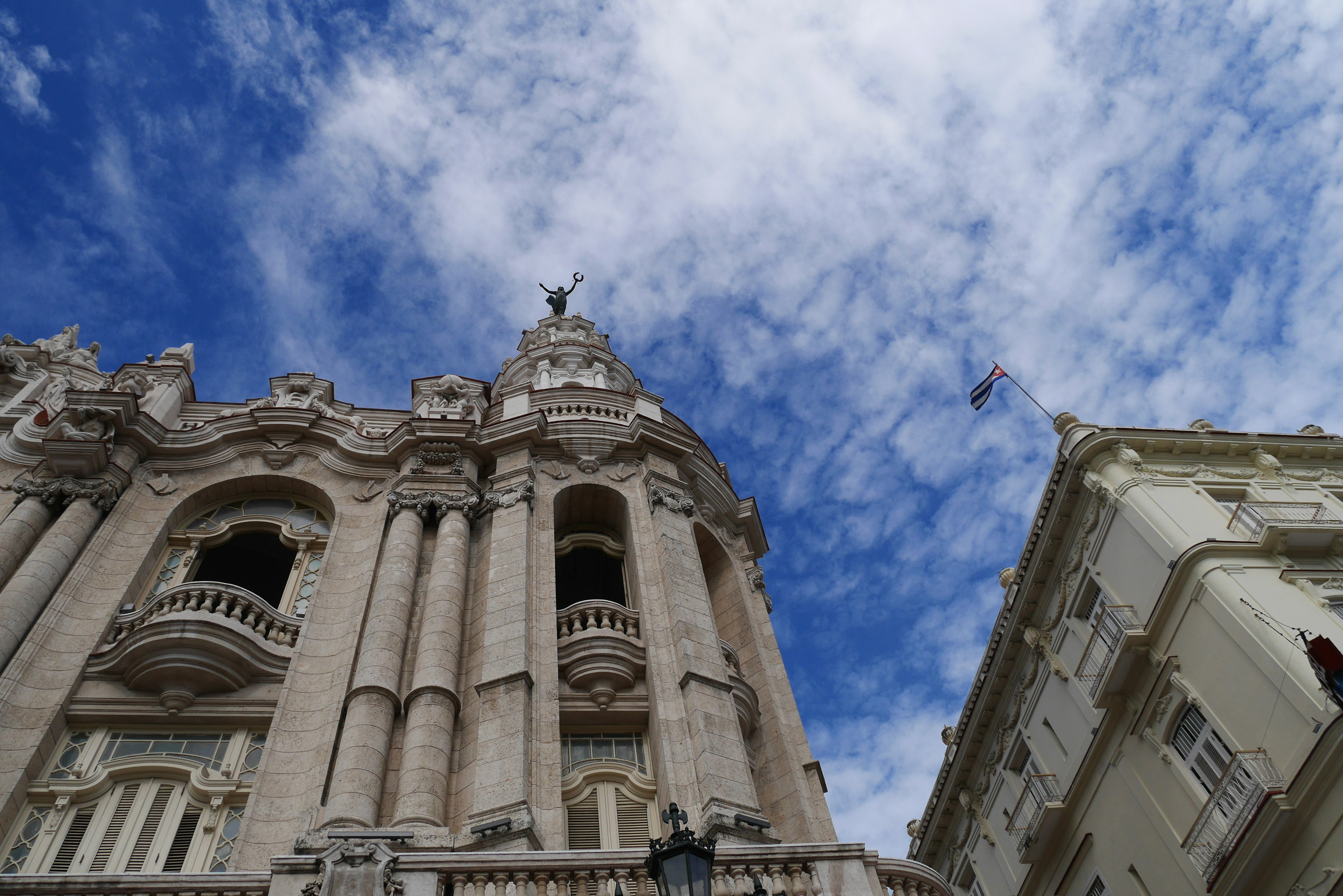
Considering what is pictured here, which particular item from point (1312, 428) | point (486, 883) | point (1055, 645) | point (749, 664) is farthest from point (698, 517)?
point (1312, 428)

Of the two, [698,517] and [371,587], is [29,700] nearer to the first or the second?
[371,587]

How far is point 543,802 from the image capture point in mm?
16609

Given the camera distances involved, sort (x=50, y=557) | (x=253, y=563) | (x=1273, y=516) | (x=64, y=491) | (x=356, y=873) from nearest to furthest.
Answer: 1. (x=356, y=873)
2. (x=50, y=557)
3. (x=64, y=491)
4. (x=253, y=563)
5. (x=1273, y=516)

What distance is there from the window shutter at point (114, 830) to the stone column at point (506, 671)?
18.3 ft

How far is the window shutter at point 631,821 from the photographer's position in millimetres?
17484

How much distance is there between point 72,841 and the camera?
16297 millimetres

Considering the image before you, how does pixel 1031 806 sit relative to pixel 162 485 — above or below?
below

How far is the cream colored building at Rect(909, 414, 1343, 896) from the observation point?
20625mm

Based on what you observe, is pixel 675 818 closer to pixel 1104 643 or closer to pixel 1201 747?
pixel 1201 747

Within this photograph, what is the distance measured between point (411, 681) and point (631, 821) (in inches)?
180

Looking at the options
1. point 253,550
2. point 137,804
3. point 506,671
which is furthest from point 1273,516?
point 137,804

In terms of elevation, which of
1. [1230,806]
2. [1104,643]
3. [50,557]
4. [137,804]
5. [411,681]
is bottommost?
[1230,806]

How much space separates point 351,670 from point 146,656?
3.66 meters

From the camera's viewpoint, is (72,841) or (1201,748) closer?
(72,841)
